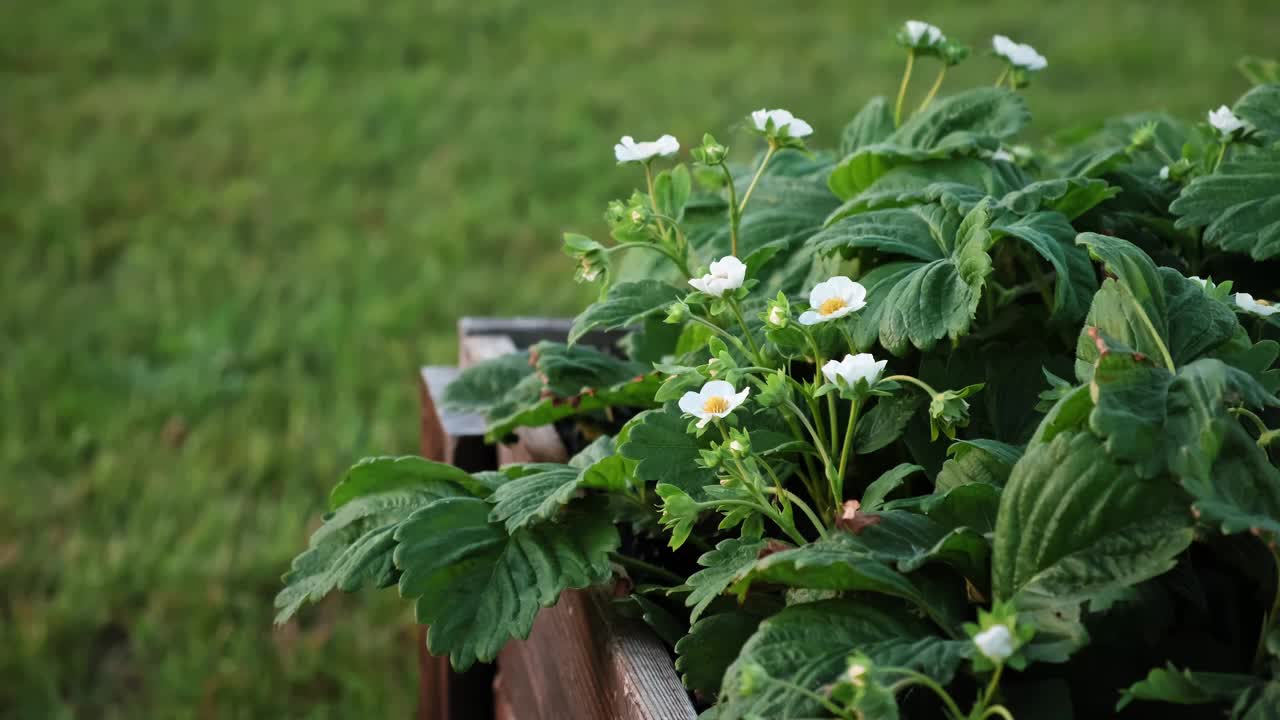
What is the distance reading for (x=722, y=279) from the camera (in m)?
0.82

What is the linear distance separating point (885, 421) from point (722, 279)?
14 centimetres

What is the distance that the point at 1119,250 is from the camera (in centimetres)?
74

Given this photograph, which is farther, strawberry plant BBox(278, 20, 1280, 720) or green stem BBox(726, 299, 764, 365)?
green stem BBox(726, 299, 764, 365)

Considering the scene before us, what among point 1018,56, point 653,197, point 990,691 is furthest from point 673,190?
point 990,691

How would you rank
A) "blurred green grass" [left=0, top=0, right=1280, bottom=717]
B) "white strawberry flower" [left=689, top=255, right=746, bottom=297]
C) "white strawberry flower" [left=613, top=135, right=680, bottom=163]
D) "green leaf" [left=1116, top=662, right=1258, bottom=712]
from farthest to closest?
"blurred green grass" [left=0, top=0, right=1280, bottom=717]
"white strawberry flower" [left=613, top=135, right=680, bottom=163]
"white strawberry flower" [left=689, top=255, right=746, bottom=297]
"green leaf" [left=1116, top=662, right=1258, bottom=712]

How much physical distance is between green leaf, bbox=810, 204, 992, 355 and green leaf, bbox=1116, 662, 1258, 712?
0.24 meters

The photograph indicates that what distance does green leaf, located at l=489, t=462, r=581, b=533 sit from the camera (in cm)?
85

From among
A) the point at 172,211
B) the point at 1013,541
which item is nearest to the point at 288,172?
the point at 172,211

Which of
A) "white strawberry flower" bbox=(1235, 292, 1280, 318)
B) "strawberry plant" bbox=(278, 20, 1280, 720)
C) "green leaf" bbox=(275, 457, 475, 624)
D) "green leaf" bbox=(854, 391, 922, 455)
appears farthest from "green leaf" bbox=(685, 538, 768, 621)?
"white strawberry flower" bbox=(1235, 292, 1280, 318)

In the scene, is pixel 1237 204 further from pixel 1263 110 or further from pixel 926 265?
pixel 926 265

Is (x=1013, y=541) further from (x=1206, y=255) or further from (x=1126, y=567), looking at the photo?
(x=1206, y=255)

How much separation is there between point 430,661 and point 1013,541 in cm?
98

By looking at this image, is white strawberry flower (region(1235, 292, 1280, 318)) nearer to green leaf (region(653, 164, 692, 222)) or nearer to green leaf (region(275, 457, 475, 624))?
green leaf (region(653, 164, 692, 222))

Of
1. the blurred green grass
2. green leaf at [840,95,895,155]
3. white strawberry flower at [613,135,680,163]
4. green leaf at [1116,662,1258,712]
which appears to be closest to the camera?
green leaf at [1116,662,1258,712]
